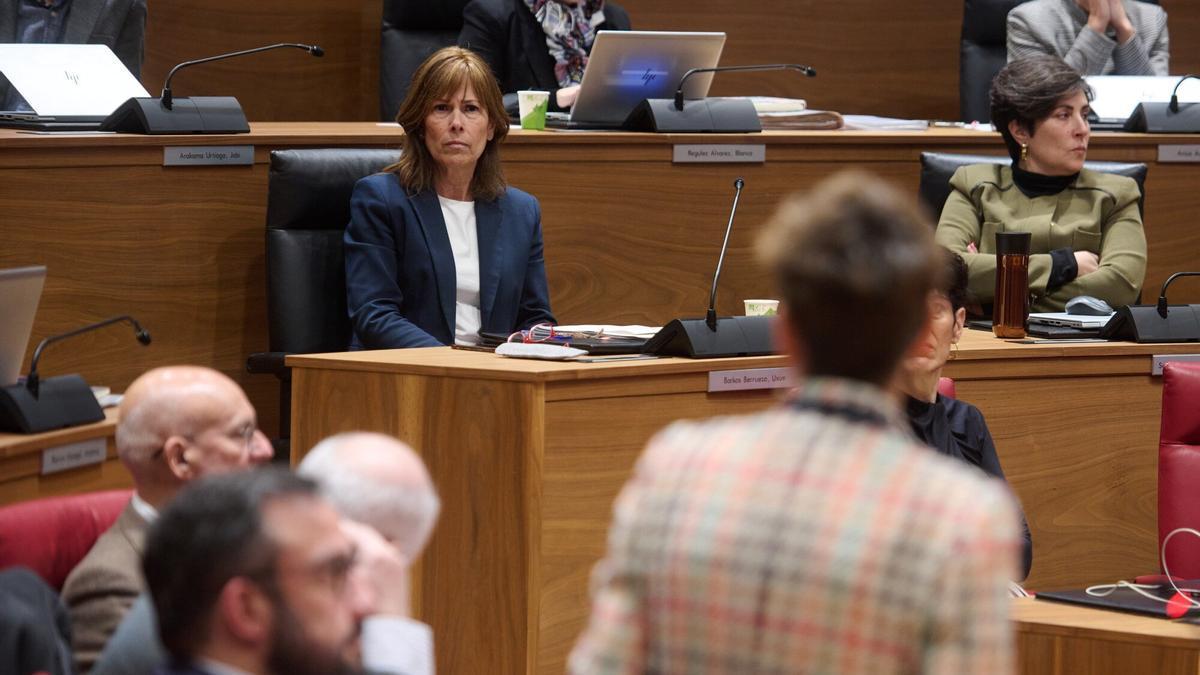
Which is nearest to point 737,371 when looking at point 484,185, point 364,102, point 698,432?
point 484,185

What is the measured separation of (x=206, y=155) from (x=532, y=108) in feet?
2.72

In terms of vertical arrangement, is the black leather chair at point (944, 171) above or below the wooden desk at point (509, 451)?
above

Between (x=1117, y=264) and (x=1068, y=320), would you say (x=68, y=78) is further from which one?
(x=1117, y=264)

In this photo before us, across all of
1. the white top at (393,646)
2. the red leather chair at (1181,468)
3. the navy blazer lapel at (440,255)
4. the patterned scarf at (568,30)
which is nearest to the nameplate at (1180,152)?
the patterned scarf at (568,30)

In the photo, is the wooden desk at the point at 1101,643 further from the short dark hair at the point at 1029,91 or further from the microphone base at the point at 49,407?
the short dark hair at the point at 1029,91

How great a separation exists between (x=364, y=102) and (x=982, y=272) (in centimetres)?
265

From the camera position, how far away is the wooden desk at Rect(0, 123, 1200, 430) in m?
3.30

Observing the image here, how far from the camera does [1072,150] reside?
12.5 feet

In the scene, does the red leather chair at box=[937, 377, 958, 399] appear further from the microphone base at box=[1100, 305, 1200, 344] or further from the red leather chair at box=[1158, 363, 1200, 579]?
the microphone base at box=[1100, 305, 1200, 344]

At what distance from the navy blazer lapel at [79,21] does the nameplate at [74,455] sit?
6.89 ft

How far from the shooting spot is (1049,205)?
3.87 metres

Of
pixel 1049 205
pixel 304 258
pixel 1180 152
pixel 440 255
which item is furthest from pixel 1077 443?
pixel 304 258

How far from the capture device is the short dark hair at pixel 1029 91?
12.5ft

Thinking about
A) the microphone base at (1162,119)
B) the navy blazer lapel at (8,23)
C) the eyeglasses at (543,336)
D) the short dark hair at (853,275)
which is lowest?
the eyeglasses at (543,336)
